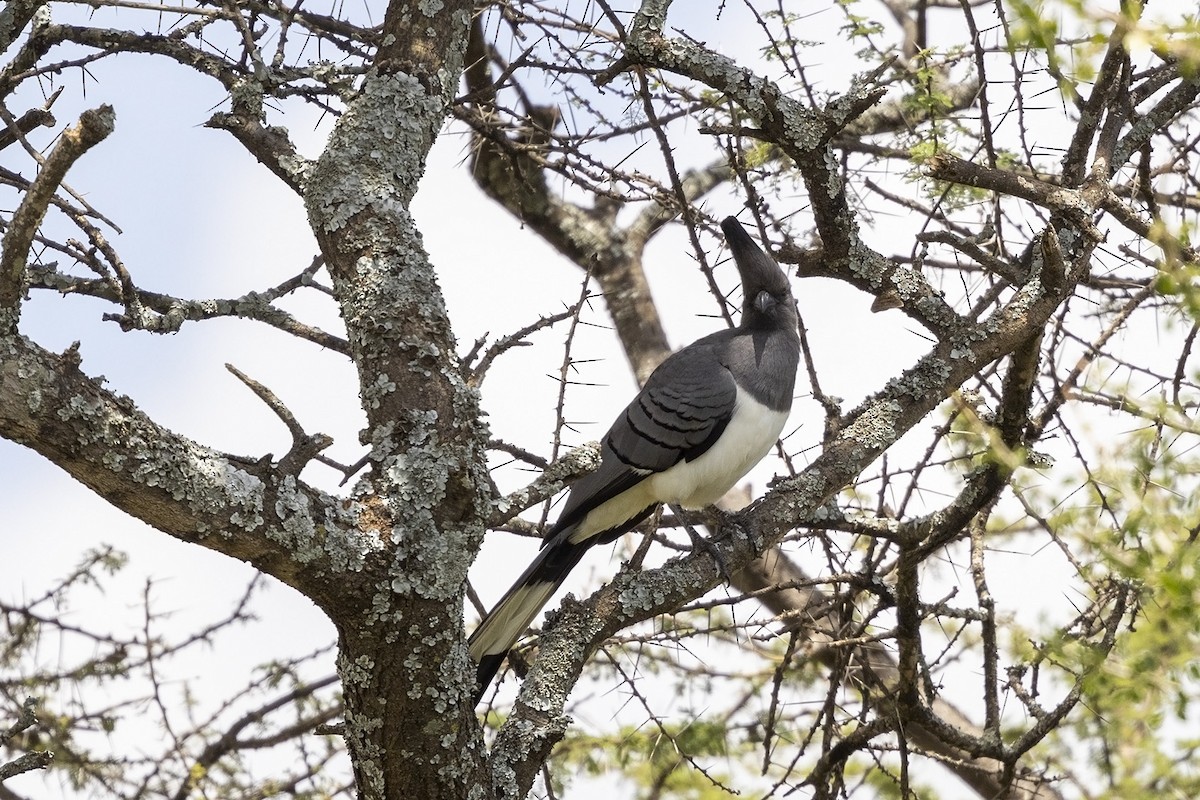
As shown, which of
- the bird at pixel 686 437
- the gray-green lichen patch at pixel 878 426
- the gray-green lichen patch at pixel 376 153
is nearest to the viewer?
the gray-green lichen patch at pixel 376 153

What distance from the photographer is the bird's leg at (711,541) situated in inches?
144

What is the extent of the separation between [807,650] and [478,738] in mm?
2507

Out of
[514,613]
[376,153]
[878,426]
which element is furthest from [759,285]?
[376,153]

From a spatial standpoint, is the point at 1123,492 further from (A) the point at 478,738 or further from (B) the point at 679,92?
(B) the point at 679,92

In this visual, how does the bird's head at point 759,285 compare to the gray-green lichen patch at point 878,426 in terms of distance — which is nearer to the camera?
the gray-green lichen patch at point 878,426

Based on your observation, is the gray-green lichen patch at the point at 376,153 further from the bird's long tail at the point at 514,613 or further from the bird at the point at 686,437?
the bird at the point at 686,437

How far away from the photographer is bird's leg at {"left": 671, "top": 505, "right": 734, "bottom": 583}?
3646mm

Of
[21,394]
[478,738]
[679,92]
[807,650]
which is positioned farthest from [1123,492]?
[807,650]

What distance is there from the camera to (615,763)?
19.3 feet

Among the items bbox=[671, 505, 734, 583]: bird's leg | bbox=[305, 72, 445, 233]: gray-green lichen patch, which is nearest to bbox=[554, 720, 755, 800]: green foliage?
bbox=[671, 505, 734, 583]: bird's leg

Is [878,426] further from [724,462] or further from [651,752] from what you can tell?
[651,752]

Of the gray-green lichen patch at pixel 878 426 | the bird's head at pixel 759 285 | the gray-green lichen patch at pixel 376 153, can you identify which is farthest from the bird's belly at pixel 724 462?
the gray-green lichen patch at pixel 376 153

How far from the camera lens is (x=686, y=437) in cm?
445

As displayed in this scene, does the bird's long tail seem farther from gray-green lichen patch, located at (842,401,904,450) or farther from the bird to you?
gray-green lichen patch, located at (842,401,904,450)
